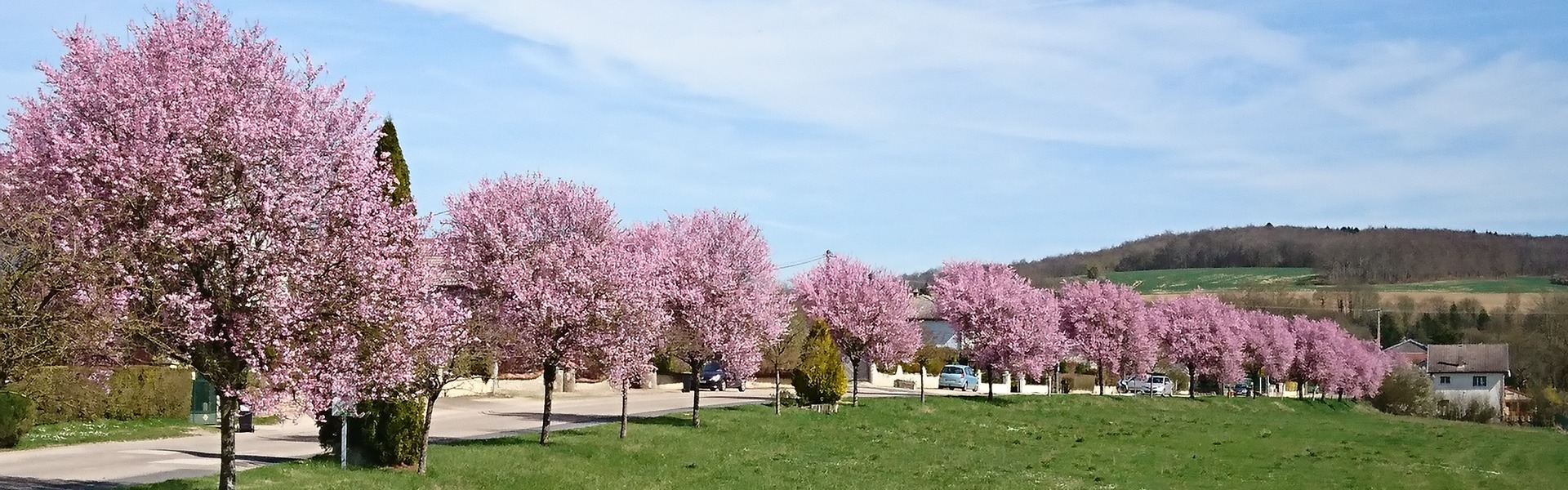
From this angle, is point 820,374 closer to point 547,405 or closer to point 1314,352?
point 547,405

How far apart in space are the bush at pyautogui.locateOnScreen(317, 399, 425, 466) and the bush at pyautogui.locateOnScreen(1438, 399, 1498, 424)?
302 feet

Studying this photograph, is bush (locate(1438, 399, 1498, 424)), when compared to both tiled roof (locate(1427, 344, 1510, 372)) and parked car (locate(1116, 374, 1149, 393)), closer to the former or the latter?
parked car (locate(1116, 374, 1149, 393))

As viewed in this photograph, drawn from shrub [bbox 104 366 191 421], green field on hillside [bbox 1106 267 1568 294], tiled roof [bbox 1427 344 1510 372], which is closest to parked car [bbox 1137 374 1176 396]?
tiled roof [bbox 1427 344 1510 372]

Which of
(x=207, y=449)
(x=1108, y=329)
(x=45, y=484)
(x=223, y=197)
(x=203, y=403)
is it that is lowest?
(x=207, y=449)

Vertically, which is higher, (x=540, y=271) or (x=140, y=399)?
(x=540, y=271)

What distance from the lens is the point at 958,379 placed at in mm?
81188

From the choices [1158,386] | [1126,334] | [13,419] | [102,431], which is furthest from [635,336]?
[1158,386]

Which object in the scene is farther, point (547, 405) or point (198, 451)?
point (547, 405)

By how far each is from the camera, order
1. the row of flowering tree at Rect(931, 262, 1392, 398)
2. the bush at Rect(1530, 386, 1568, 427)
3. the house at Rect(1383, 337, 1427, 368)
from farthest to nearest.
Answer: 1. the house at Rect(1383, 337, 1427, 368)
2. the bush at Rect(1530, 386, 1568, 427)
3. the row of flowering tree at Rect(931, 262, 1392, 398)

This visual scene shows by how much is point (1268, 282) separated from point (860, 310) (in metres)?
140

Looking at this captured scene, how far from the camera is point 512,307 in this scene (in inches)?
1141

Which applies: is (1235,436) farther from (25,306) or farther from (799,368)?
(25,306)

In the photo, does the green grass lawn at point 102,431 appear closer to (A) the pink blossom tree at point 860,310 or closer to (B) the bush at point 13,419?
(B) the bush at point 13,419

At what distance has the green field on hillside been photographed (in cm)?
17188
